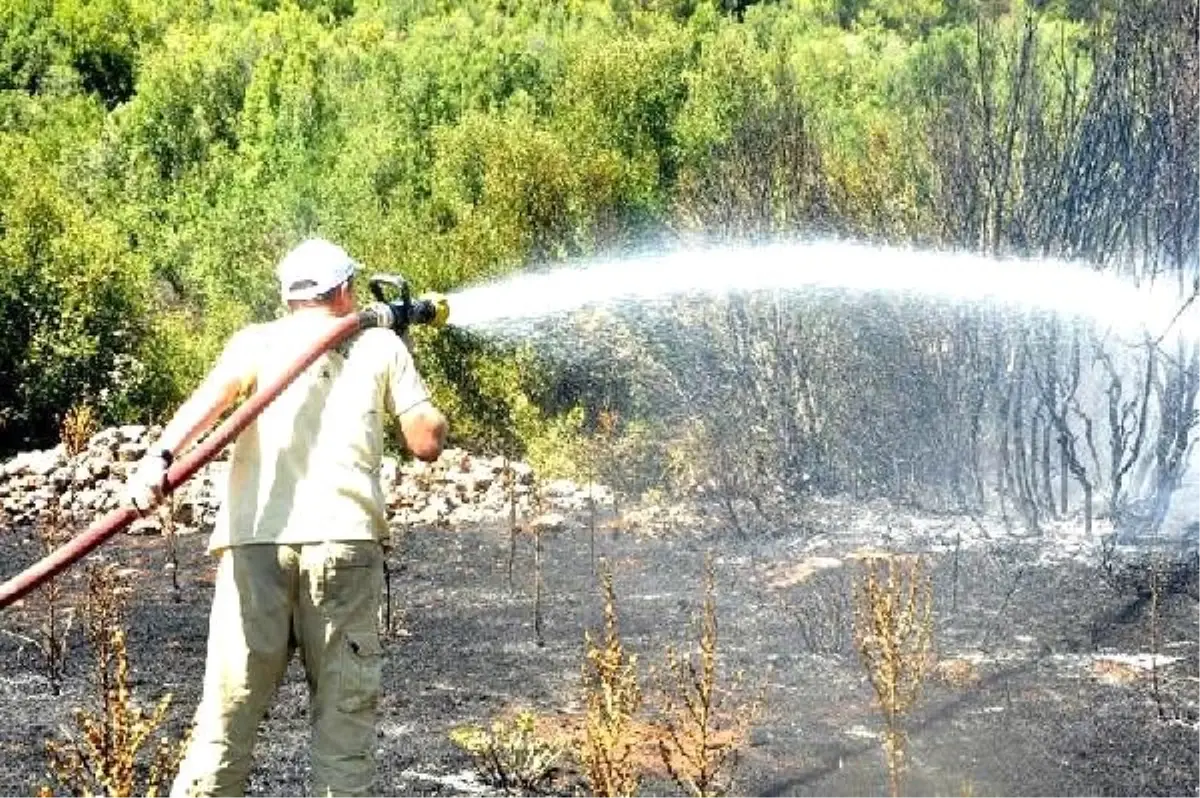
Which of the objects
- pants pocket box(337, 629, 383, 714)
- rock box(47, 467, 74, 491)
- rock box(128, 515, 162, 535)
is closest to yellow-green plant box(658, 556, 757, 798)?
pants pocket box(337, 629, 383, 714)

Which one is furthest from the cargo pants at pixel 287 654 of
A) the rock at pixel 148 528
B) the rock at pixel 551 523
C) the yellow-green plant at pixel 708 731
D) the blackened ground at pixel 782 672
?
Answer: the rock at pixel 148 528

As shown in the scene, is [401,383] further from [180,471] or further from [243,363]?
[180,471]

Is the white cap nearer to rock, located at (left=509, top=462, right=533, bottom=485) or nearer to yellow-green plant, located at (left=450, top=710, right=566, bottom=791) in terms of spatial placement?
yellow-green plant, located at (left=450, top=710, right=566, bottom=791)

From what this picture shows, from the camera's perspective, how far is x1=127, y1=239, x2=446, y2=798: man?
13.8 feet

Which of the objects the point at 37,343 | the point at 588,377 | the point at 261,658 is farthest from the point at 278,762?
the point at 37,343

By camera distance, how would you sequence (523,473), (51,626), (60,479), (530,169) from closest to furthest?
1. (51,626)
2. (60,479)
3. (523,473)
4. (530,169)

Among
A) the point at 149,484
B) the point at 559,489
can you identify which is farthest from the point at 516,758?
the point at 559,489

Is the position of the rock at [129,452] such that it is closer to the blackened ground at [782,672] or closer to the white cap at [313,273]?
the blackened ground at [782,672]

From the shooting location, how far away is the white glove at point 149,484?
404 cm

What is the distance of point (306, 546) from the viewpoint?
13.8 ft

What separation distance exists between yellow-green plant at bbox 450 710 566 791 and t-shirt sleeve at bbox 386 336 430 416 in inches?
90.6

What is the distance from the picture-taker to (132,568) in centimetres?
1313

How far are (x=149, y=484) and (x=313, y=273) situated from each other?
80 cm

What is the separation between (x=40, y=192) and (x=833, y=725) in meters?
19.7
